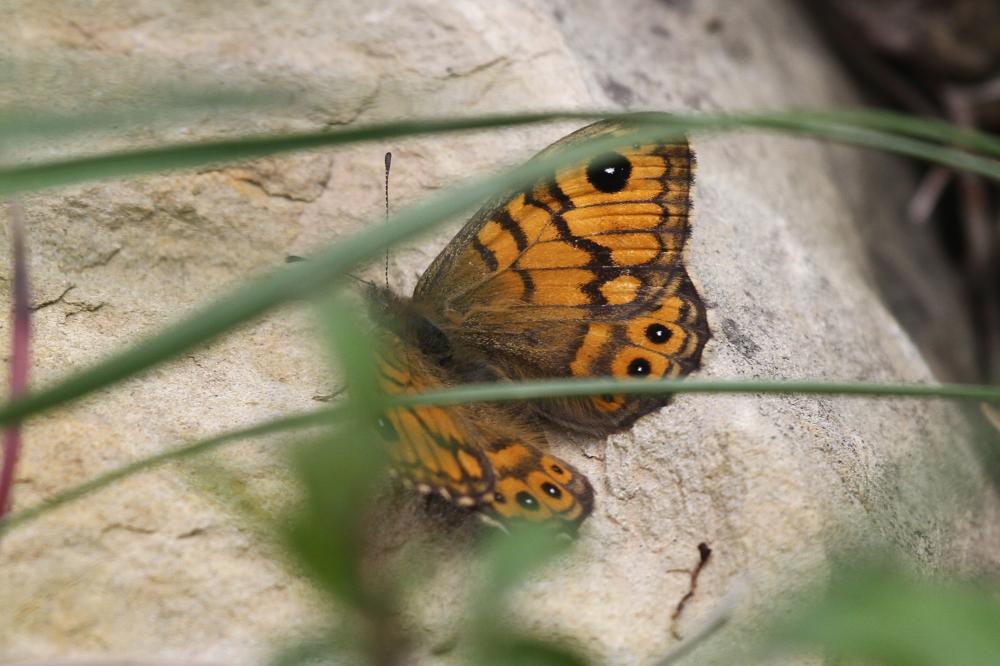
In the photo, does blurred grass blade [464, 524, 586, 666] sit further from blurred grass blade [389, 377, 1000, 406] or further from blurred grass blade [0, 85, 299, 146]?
blurred grass blade [0, 85, 299, 146]

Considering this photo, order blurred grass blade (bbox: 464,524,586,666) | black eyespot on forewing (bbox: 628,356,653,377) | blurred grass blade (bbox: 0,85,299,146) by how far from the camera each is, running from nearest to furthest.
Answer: blurred grass blade (bbox: 464,524,586,666) → blurred grass blade (bbox: 0,85,299,146) → black eyespot on forewing (bbox: 628,356,653,377)

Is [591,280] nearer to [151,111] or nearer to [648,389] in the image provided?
[648,389]

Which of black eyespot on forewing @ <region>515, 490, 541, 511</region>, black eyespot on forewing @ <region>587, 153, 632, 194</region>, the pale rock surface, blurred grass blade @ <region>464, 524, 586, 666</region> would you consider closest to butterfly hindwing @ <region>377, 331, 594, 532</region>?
black eyespot on forewing @ <region>515, 490, 541, 511</region>

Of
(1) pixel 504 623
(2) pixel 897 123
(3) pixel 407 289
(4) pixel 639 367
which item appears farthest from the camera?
(3) pixel 407 289

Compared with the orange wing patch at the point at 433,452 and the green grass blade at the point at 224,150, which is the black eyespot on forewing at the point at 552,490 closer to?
the orange wing patch at the point at 433,452

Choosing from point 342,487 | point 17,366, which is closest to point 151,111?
point 17,366

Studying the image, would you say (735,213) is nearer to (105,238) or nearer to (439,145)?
(439,145)
